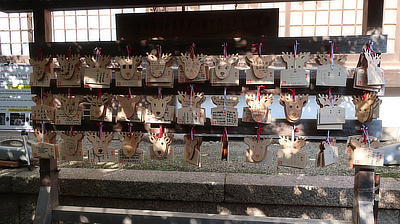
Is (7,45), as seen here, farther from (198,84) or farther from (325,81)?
(325,81)

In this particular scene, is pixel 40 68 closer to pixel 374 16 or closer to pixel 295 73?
pixel 295 73

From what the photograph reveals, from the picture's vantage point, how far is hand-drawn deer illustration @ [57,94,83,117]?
225 cm

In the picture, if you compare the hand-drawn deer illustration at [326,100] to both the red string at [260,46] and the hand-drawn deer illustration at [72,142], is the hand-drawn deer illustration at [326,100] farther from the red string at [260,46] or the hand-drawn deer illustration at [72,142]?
the hand-drawn deer illustration at [72,142]

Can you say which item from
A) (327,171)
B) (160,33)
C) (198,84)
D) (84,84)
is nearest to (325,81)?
(198,84)

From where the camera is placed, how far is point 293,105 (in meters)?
2.02

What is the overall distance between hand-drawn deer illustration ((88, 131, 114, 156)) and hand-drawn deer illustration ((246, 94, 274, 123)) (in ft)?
3.89

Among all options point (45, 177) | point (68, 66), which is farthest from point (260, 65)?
point (45, 177)

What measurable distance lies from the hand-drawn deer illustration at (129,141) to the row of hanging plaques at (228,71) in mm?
407

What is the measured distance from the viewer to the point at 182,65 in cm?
206

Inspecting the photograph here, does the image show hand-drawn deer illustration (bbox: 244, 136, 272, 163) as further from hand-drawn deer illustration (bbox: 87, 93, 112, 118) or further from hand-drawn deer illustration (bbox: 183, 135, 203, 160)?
hand-drawn deer illustration (bbox: 87, 93, 112, 118)

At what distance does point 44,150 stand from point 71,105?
47 centimetres

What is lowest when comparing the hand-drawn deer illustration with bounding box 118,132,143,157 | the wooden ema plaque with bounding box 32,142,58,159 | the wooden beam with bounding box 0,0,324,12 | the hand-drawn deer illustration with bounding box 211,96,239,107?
the wooden ema plaque with bounding box 32,142,58,159

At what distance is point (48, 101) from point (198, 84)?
1.31 meters

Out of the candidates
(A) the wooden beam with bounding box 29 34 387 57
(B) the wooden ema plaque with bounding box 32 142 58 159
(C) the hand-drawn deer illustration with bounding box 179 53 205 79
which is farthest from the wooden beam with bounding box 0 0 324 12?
(B) the wooden ema plaque with bounding box 32 142 58 159
